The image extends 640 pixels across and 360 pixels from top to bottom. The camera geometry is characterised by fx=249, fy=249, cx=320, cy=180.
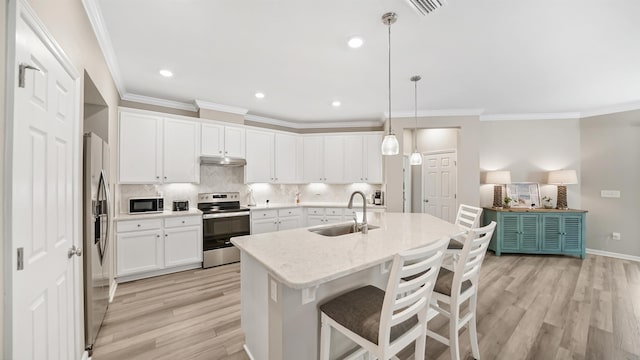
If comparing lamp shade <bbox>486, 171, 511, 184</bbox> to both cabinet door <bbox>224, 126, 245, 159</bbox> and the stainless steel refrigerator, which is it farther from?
the stainless steel refrigerator

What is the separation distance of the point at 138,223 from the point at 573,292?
18.5ft

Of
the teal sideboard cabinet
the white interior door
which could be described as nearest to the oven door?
the white interior door

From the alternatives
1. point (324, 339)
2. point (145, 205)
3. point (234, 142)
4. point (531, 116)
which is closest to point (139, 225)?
point (145, 205)

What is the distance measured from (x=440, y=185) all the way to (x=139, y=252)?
5.61m

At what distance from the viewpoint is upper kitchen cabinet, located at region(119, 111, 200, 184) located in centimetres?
347

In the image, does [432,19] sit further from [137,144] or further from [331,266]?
[137,144]

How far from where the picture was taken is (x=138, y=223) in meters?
3.33

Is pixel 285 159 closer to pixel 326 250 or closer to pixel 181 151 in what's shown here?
pixel 181 151

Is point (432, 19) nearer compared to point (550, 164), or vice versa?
point (432, 19)

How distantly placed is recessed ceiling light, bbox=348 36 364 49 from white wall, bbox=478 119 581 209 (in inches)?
144

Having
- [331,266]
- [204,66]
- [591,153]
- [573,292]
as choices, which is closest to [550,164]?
[591,153]

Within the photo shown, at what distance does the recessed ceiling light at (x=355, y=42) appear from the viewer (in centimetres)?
228

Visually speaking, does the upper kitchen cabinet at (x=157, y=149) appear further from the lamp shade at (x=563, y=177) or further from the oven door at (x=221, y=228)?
the lamp shade at (x=563, y=177)

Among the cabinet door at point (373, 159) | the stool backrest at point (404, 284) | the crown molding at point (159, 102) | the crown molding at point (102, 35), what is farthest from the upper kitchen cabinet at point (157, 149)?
the stool backrest at point (404, 284)
